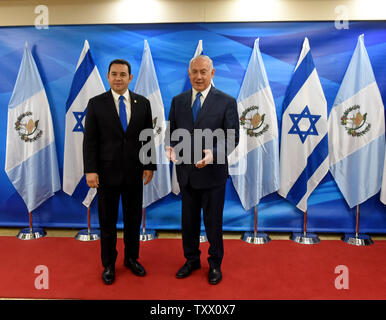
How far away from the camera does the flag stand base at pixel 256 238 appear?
3.74m

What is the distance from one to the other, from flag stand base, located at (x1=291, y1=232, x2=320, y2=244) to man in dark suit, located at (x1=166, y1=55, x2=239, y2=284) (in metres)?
1.41

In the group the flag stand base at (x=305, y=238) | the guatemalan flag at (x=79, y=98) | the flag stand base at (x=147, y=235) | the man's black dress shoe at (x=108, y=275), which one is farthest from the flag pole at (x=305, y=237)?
the guatemalan flag at (x=79, y=98)

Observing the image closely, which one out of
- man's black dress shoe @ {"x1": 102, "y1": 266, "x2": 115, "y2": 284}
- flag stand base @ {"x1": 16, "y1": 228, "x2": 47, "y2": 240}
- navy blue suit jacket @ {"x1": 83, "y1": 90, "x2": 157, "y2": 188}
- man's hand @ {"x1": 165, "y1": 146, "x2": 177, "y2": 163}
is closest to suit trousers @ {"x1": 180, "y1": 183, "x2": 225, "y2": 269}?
man's hand @ {"x1": 165, "y1": 146, "x2": 177, "y2": 163}

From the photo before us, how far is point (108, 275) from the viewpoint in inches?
105

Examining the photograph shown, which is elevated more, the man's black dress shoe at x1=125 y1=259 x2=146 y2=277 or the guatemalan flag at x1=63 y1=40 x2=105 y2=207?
the guatemalan flag at x1=63 y1=40 x2=105 y2=207

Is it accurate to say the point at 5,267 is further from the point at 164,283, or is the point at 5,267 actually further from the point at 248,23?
the point at 248,23

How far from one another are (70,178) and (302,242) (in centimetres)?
274

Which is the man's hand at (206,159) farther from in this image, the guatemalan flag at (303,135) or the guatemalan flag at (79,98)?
the guatemalan flag at (79,98)

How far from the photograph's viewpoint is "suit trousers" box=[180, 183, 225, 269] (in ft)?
8.83

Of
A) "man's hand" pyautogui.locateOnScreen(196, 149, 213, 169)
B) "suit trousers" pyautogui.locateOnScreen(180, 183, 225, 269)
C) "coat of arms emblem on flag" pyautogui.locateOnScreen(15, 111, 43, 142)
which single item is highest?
"coat of arms emblem on flag" pyautogui.locateOnScreen(15, 111, 43, 142)

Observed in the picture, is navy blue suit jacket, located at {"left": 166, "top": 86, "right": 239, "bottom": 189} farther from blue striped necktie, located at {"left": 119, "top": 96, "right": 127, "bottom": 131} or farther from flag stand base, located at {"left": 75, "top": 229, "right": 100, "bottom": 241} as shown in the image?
flag stand base, located at {"left": 75, "top": 229, "right": 100, "bottom": 241}

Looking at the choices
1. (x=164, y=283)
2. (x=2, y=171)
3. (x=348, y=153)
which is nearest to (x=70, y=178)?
(x=2, y=171)

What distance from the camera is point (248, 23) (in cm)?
385

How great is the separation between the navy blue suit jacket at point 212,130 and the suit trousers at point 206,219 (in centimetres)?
9
